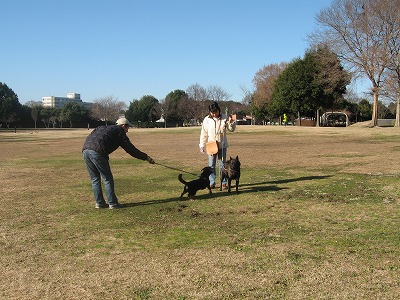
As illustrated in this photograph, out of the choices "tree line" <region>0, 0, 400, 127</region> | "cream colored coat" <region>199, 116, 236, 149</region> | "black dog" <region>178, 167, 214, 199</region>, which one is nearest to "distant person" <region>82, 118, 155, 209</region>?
"black dog" <region>178, 167, 214, 199</region>

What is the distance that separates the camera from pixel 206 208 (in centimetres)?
680

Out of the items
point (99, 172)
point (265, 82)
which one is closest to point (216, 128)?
point (99, 172)

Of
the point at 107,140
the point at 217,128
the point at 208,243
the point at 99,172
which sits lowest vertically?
the point at 208,243

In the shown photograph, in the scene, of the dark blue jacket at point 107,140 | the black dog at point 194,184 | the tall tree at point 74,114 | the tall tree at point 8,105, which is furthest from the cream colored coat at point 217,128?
the tall tree at point 74,114

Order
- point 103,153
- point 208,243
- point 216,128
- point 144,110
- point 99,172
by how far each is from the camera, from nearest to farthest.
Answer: point 208,243
point 103,153
point 99,172
point 216,128
point 144,110

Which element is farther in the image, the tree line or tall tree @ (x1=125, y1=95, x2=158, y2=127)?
tall tree @ (x1=125, y1=95, x2=158, y2=127)

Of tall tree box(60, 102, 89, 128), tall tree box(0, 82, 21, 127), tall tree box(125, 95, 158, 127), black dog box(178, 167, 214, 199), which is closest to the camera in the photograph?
black dog box(178, 167, 214, 199)

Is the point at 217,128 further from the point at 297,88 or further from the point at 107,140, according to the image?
the point at 297,88

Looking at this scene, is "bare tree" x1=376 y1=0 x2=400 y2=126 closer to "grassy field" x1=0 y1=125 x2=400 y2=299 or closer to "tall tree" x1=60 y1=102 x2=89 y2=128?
"grassy field" x1=0 y1=125 x2=400 y2=299

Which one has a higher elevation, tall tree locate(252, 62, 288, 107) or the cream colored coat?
tall tree locate(252, 62, 288, 107)

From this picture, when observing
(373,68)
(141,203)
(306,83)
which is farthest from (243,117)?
(141,203)

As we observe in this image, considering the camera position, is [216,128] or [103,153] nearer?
[103,153]

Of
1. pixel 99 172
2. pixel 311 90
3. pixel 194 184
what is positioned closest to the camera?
pixel 99 172

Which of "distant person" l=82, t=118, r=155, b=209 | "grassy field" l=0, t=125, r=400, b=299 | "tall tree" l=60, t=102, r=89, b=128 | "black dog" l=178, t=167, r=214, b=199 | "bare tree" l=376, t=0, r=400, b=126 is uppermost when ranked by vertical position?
"bare tree" l=376, t=0, r=400, b=126
